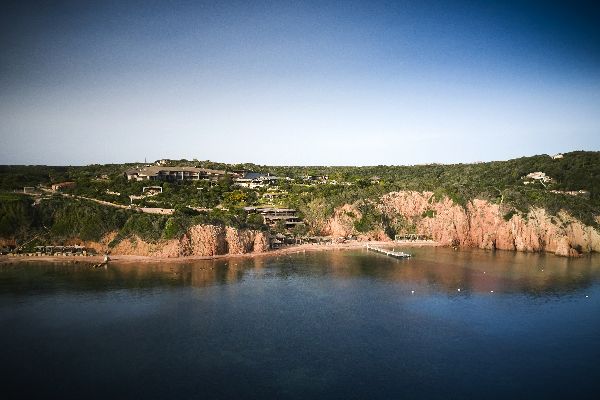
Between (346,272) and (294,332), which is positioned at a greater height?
(346,272)

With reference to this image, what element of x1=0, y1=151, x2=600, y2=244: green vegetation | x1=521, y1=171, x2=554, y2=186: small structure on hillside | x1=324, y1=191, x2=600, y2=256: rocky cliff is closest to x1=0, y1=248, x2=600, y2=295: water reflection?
x1=324, y1=191, x2=600, y2=256: rocky cliff

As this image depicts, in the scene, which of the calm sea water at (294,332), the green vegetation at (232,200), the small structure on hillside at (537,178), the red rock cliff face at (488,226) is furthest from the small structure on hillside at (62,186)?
the small structure on hillside at (537,178)

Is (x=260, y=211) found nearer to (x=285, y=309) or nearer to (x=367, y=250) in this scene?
(x=367, y=250)

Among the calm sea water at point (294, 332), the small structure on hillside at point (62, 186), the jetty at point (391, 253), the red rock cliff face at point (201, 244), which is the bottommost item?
the calm sea water at point (294, 332)

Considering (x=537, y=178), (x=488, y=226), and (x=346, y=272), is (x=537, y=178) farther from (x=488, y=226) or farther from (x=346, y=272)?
(x=346, y=272)

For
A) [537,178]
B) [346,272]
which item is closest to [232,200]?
[346,272]

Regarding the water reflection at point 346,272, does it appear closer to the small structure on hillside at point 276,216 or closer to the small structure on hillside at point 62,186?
the small structure on hillside at point 276,216

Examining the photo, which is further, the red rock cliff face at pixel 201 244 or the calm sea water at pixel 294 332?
the red rock cliff face at pixel 201 244

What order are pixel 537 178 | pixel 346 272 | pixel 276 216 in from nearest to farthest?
pixel 346 272 < pixel 276 216 < pixel 537 178
